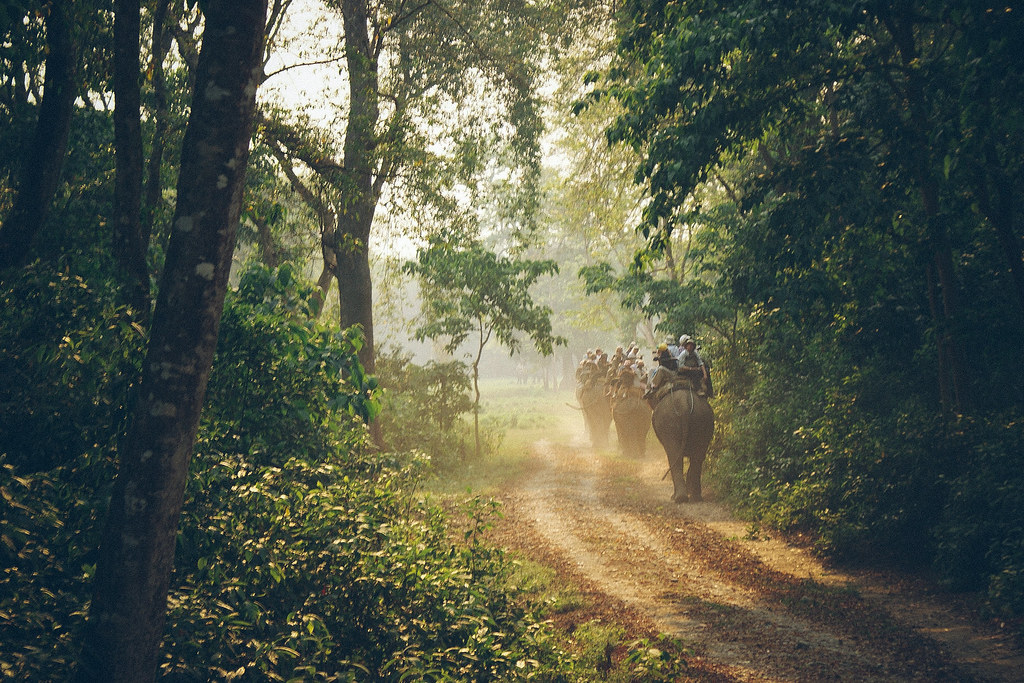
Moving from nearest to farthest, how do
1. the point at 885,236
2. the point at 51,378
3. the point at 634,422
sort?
the point at 51,378 < the point at 885,236 < the point at 634,422

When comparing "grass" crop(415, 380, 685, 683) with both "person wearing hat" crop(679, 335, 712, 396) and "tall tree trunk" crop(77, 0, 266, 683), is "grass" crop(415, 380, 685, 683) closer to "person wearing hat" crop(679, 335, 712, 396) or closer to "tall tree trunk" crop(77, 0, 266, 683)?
"tall tree trunk" crop(77, 0, 266, 683)

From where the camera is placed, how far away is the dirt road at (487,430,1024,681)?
509 centimetres

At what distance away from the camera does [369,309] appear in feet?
43.5

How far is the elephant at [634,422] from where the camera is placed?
1766 cm

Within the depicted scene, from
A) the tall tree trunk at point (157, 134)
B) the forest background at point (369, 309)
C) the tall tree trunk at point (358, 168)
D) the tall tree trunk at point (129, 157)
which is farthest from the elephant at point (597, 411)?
the tall tree trunk at point (129, 157)

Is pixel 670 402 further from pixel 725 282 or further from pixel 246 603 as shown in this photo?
pixel 246 603

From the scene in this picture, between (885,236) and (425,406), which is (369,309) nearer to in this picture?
(425,406)

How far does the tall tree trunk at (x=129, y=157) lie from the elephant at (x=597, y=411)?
1725 centimetres

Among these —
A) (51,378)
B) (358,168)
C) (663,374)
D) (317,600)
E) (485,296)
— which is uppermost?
(358,168)

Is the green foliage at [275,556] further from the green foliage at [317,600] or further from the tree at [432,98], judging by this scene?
the tree at [432,98]

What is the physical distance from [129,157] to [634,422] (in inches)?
565

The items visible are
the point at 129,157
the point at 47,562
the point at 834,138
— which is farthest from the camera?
the point at 834,138

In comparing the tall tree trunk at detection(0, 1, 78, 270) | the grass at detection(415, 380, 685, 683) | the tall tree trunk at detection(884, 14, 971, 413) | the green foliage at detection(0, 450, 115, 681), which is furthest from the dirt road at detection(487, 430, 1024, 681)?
the tall tree trunk at detection(0, 1, 78, 270)

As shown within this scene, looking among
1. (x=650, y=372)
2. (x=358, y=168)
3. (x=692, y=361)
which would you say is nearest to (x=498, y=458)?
(x=650, y=372)
